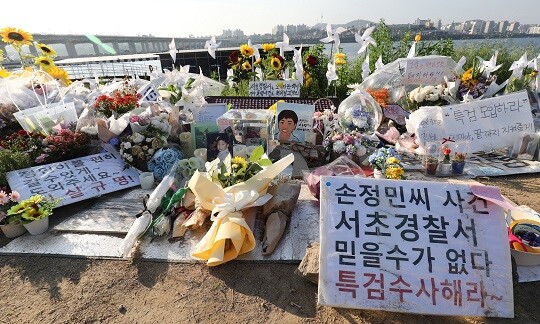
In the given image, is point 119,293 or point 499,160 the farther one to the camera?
point 499,160

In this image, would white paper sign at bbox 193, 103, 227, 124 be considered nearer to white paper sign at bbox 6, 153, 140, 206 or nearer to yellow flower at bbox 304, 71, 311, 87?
white paper sign at bbox 6, 153, 140, 206

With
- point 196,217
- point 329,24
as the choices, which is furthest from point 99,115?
point 329,24

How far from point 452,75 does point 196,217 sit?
222 inches

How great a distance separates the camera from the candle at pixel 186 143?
4.88 metres

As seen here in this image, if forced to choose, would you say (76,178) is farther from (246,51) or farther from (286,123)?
(246,51)

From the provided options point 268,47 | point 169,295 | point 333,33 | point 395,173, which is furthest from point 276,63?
point 169,295

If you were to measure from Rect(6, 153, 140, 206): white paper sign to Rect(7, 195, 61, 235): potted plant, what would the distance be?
1.17 feet

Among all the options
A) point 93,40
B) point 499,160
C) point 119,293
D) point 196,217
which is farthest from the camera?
point 93,40

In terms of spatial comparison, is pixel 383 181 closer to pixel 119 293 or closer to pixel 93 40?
pixel 119 293

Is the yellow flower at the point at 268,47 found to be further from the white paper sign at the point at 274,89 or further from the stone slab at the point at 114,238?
the stone slab at the point at 114,238

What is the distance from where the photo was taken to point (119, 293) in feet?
8.55

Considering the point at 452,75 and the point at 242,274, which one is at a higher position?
the point at 452,75

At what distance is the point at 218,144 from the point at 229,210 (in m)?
1.82

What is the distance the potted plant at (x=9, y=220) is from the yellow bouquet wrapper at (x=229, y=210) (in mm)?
1965
